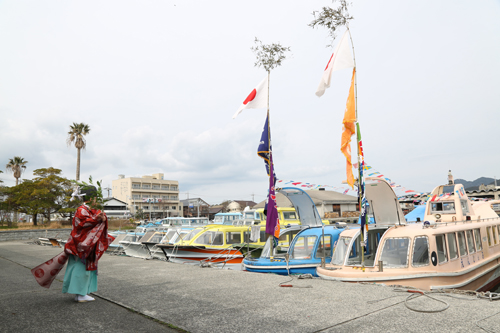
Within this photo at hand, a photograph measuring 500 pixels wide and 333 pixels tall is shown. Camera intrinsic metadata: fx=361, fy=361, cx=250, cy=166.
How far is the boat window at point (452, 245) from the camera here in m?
9.77

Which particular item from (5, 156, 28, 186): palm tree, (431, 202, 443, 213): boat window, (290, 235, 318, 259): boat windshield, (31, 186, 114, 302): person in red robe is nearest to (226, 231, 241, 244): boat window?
(290, 235, 318, 259): boat windshield

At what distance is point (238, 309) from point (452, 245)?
24.7 feet

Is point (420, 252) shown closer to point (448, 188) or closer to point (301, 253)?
point (301, 253)

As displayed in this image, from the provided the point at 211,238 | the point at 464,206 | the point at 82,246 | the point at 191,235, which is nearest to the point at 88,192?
the point at 82,246

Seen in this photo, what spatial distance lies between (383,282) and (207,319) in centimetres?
538

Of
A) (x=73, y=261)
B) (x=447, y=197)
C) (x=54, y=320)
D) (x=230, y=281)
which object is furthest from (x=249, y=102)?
(x=54, y=320)

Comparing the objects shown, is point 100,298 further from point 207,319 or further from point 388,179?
point 388,179

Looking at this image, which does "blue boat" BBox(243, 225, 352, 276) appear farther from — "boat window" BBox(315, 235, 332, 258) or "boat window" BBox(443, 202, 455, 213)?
"boat window" BBox(443, 202, 455, 213)

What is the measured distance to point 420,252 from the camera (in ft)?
29.6

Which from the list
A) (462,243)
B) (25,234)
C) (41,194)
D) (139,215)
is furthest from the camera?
(139,215)

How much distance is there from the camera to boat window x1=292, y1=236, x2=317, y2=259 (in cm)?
1227

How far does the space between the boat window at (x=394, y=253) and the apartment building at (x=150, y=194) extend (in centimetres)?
8423

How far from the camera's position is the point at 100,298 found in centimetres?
595

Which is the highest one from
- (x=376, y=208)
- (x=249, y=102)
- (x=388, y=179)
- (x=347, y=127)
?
(x=249, y=102)
